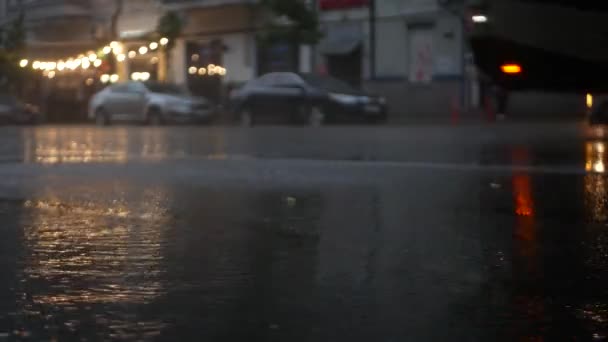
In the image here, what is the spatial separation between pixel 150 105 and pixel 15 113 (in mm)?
8783

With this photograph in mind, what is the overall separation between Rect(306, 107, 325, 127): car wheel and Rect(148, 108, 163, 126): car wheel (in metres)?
5.26

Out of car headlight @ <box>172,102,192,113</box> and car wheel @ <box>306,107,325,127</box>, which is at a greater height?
car headlight @ <box>172,102,192,113</box>

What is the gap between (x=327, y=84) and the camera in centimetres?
2853

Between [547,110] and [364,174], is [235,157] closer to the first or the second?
[364,174]

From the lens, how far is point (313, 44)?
117 feet

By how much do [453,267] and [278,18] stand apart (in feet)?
100

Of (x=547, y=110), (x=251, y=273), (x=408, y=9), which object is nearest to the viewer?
(x=251, y=273)

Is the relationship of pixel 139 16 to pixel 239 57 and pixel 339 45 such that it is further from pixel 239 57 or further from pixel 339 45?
pixel 339 45

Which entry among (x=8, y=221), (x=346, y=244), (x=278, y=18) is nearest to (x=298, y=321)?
(x=346, y=244)

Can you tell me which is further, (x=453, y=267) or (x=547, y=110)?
(x=547, y=110)

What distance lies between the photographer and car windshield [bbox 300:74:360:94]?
28.3 metres

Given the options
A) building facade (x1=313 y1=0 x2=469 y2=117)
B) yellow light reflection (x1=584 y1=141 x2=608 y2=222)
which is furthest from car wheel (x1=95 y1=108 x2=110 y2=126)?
yellow light reflection (x1=584 y1=141 x2=608 y2=222)

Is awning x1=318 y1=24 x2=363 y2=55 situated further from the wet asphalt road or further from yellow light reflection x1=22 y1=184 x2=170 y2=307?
yellow light reflection x1=22 y1=184 x2=170 y2=307

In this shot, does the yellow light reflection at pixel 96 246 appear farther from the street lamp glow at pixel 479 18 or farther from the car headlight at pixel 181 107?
the car headlight at pixel 181 107
